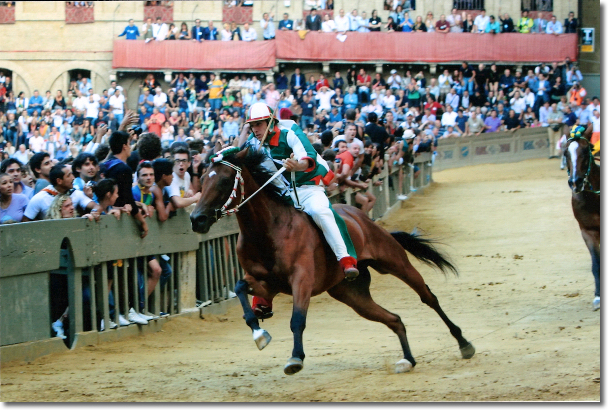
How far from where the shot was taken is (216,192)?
6.56 meters

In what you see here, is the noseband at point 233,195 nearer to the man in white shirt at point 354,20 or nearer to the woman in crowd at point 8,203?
the woman in crowd at point 8,203

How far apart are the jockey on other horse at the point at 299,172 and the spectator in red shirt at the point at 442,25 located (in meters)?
16.8

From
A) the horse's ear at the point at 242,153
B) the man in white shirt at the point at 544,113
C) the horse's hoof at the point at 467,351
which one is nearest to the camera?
the horse's ear at the point at 242,153

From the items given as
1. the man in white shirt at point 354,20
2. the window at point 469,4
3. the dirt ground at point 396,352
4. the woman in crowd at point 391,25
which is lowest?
the dirt ground at point 396,352

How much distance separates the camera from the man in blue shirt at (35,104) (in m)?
20.0

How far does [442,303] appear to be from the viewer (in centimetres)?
1105

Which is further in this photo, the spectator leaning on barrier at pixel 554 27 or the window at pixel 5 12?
the spectator leaning on barrier at pixel 554 27

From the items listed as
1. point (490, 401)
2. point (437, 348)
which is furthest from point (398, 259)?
point (490, 401)

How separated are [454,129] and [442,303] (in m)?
19.3

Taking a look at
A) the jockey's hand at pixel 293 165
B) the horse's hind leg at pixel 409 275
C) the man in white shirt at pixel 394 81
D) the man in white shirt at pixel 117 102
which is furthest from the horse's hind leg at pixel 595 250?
the man in white shirt at pixel 394 81

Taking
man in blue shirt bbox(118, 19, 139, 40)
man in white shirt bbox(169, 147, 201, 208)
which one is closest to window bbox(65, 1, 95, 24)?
man in blue shirt bbox(118, 19, 139, 40)

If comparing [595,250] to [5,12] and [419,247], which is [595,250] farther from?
[5,12]

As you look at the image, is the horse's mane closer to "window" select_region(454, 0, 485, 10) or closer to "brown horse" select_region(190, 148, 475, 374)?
"brown horse" select_region(190, 148, 475, 374)

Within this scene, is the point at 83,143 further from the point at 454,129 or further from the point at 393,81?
the point at 454,129
